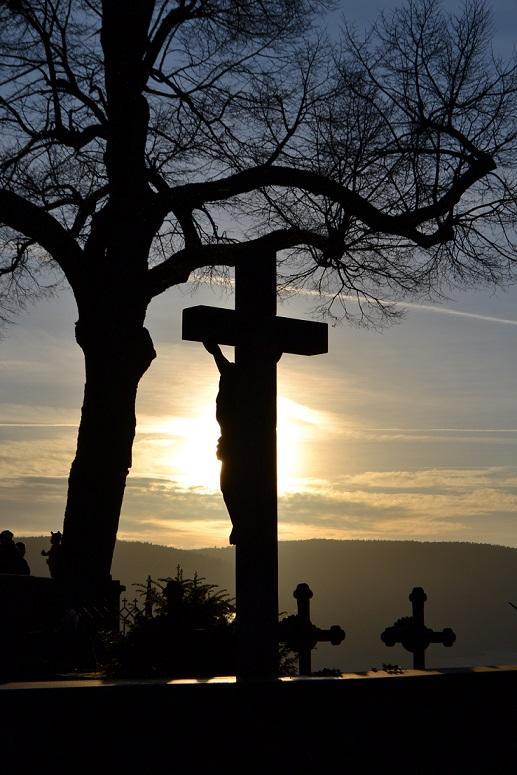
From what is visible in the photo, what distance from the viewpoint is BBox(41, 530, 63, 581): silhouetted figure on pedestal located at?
1712 cm

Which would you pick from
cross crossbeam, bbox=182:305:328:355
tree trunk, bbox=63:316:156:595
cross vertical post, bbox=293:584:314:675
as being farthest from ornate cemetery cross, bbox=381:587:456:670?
cross crossbeam, bbox=182:305:328:355

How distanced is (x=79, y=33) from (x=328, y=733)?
47.8ft

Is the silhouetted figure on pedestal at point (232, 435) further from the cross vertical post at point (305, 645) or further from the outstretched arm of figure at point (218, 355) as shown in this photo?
the cross vertical post at point (305, 645)

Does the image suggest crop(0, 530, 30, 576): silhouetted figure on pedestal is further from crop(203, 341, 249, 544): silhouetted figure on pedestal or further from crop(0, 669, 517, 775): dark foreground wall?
crop(0, 669, 517, 775): dark foreground wall

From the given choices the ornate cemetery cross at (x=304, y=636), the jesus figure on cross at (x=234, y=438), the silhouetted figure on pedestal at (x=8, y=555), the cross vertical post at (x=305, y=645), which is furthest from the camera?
the silhouetted figure on pedestal at (x=8, y=555)

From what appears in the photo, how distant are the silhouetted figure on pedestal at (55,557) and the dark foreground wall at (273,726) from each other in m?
10.4

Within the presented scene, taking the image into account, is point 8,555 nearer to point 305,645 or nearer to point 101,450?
point 101,450

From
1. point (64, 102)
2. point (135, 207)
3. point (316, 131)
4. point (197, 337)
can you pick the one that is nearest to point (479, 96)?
point (316, 131)

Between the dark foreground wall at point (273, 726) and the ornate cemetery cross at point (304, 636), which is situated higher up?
the ornate cemetery cross at point (304, 636)

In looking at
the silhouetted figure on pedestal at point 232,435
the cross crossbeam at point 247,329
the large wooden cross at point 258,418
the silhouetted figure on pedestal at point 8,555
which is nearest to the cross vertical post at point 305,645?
the silhouetted figure on pedestal at point 8,555

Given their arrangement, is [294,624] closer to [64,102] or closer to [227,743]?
[227,743]

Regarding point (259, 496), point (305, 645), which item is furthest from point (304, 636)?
point (259, 496)

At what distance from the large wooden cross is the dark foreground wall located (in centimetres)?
102

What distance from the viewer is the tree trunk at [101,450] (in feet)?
55.9
